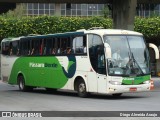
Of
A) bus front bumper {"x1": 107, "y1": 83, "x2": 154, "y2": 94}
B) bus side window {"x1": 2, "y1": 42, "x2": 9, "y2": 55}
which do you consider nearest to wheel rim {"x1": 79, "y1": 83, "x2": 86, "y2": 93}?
bus front bumper {"x1": 107, "y1": 83, "x2": 154, "y2": 94}

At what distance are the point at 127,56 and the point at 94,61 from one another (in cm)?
151

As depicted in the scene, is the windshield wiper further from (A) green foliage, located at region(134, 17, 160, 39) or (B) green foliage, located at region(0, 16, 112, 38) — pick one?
(A) green foliage, located at region(134, 17, 160, 39)

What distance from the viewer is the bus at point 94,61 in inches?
845

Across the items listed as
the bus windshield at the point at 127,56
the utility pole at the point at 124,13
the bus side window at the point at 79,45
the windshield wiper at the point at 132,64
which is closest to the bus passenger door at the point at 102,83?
the bus windshield at the point at 127,56

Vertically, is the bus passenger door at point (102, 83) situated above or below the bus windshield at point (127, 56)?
below

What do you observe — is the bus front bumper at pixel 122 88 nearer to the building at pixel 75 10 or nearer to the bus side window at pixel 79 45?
the bus side window at pixel 79 45

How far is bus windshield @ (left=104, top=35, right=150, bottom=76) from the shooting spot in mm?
21453

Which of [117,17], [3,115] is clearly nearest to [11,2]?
[117,17]

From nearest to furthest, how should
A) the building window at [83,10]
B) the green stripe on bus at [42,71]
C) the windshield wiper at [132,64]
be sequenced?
1. the windshield wiper at [132,64]
2. the green stripe on bus at [42,71]
3. the building window at [83,10]

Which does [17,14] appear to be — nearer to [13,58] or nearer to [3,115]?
[13,58]

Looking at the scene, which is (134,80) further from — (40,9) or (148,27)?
(40,9)

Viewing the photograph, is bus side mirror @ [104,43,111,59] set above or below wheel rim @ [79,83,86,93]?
above

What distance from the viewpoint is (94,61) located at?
2216 cm

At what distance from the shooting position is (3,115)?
1361cm
